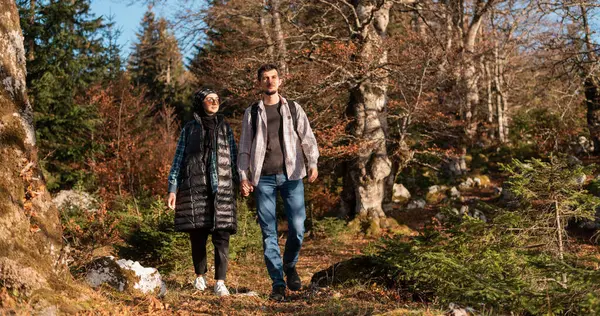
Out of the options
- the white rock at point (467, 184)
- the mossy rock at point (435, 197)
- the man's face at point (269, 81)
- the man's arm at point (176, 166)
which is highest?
the man's face at point (269, 81)

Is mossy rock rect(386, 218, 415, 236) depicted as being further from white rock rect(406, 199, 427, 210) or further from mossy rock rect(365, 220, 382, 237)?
white rock rect(406, 199, 427, 210)

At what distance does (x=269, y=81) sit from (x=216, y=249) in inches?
69.1

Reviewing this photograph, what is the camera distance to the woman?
4926 millimetres

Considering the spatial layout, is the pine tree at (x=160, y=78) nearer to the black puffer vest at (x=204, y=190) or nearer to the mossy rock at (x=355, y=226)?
the mossy rock at (x=355, y=226)

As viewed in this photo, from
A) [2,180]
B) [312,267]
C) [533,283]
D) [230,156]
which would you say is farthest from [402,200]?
[2,180]

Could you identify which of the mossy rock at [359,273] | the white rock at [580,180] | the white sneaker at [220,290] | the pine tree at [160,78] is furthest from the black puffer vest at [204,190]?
the pine tree at [160,78]

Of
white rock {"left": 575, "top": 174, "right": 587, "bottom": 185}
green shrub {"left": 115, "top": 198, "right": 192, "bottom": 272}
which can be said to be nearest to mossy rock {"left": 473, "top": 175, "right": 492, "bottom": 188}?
white rock {"left": 575, "top": 174, "right": 587, "bottom": 185}

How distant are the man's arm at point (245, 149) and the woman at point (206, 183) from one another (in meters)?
0.37

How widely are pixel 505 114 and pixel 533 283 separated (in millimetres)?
19725

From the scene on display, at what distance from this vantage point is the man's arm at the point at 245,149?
4.70 meters

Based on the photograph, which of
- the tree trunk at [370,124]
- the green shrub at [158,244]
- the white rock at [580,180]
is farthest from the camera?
the tree trunk at [370,124]

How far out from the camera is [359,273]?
527 centimetres

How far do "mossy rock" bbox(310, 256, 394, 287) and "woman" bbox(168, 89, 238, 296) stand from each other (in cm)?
117

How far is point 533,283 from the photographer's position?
346 cm
